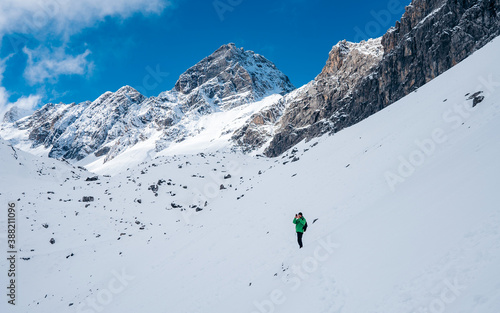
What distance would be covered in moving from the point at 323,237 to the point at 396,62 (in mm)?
76351

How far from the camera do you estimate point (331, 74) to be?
117 m

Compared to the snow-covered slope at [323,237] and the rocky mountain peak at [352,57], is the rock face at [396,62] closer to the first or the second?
the rocky mountain peak at [352,57]

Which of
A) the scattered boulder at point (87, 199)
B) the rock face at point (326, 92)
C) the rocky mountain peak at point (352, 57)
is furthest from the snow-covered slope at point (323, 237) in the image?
the rocky mountain peak at point (352, 57)

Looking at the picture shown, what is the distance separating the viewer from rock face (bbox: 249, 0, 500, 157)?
53281 mm

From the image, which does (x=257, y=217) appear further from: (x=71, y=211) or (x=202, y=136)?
(x=202, y=136)

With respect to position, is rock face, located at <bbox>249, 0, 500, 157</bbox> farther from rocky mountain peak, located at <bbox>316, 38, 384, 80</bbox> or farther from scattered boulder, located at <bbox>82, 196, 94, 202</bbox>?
scattered boulder, located at <bbox>82, 196, 94, 202</bbox>

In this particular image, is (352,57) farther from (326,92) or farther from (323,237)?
(323,237)

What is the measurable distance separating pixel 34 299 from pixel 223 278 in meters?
15.9

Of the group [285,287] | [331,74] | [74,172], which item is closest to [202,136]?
[331,74]

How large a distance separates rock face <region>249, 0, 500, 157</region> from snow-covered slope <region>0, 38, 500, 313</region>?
30.2m

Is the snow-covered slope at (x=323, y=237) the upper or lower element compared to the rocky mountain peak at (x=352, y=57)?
lower

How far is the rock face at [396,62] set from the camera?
175 feet

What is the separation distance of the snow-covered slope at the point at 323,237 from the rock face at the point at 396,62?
30.2m

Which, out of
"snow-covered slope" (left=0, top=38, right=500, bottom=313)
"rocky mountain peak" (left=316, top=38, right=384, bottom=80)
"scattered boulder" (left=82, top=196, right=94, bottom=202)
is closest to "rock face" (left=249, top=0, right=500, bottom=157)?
"rocky mountain peak" (left=316, top=38, right=384, bottom=80)
